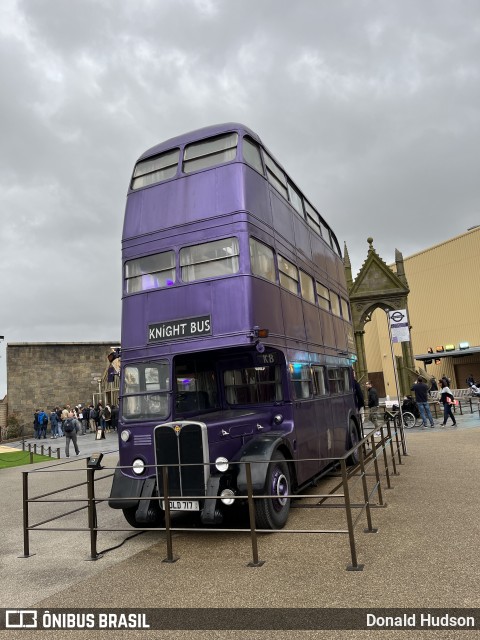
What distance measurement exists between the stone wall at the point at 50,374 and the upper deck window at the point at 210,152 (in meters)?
30.9

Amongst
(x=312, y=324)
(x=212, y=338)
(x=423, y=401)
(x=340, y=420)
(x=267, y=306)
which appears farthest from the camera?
(x=423, y=401)

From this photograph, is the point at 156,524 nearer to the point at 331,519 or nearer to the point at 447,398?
the point at 331,519

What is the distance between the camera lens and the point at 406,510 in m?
7.04

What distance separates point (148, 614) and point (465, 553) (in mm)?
3223

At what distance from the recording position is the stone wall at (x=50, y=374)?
35.5 m

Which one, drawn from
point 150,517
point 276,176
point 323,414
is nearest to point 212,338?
point 150,517

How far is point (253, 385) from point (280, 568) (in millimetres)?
3382

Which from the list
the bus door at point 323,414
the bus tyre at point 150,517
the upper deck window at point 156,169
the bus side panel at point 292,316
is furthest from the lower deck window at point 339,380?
the upper deck window at point 156,169

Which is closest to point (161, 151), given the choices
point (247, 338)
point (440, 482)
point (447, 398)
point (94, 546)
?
point (247, 338)

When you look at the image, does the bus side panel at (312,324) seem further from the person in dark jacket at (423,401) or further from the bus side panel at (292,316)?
the person in dark jacket at (423,401)

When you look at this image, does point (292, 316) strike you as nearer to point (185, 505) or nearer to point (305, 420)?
point (305, 420)

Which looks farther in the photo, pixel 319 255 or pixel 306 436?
pixel 319 255

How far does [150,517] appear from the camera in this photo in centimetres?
670

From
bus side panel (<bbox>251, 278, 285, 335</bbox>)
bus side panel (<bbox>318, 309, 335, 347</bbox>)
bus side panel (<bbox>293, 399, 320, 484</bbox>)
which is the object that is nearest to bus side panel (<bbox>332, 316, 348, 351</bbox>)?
bus side panel (<bbox>318, 309, 335, 347</bbox>)
